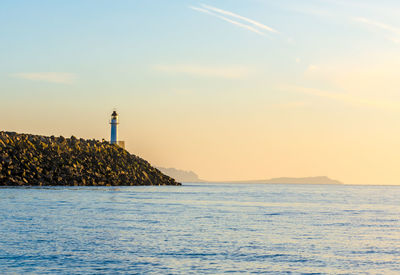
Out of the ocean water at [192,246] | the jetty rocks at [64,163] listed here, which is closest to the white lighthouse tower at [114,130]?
the jetty rocks at [64,163]

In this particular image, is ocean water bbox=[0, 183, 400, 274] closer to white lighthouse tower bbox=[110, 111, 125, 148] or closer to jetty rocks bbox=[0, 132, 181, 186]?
jetty rocks bbox=[0, 132, 181, 186]

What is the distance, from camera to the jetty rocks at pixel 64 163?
74812 millimetres

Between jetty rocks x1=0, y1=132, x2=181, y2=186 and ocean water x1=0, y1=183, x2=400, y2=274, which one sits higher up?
jetty rocks x1=0, y1=132, x2=181, y2=186

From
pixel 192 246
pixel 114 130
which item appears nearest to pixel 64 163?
pixel 114 130

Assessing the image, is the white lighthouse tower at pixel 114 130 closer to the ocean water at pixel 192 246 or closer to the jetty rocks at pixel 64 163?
the jetty rocks at pixel 64 163

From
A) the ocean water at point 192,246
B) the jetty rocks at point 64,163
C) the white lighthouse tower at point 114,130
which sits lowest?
the ocean water at point 192,246

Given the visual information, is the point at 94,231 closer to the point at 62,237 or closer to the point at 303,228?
the point at 62,237

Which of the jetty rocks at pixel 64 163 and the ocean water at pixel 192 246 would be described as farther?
the jetty rocks at pixel 64 163

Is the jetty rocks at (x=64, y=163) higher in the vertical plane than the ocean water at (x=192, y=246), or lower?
higher

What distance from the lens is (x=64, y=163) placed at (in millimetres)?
80500

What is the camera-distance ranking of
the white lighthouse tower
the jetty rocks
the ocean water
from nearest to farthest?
the ocean water
the jetty rocks
the white lighthouse tower

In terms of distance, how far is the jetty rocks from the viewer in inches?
2945

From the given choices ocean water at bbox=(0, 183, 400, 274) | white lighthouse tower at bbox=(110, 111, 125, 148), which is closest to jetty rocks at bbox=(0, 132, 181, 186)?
white lighthouse tower at bbox=(110, 111, 125, 148)

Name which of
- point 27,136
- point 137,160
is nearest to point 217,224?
point 27,136
